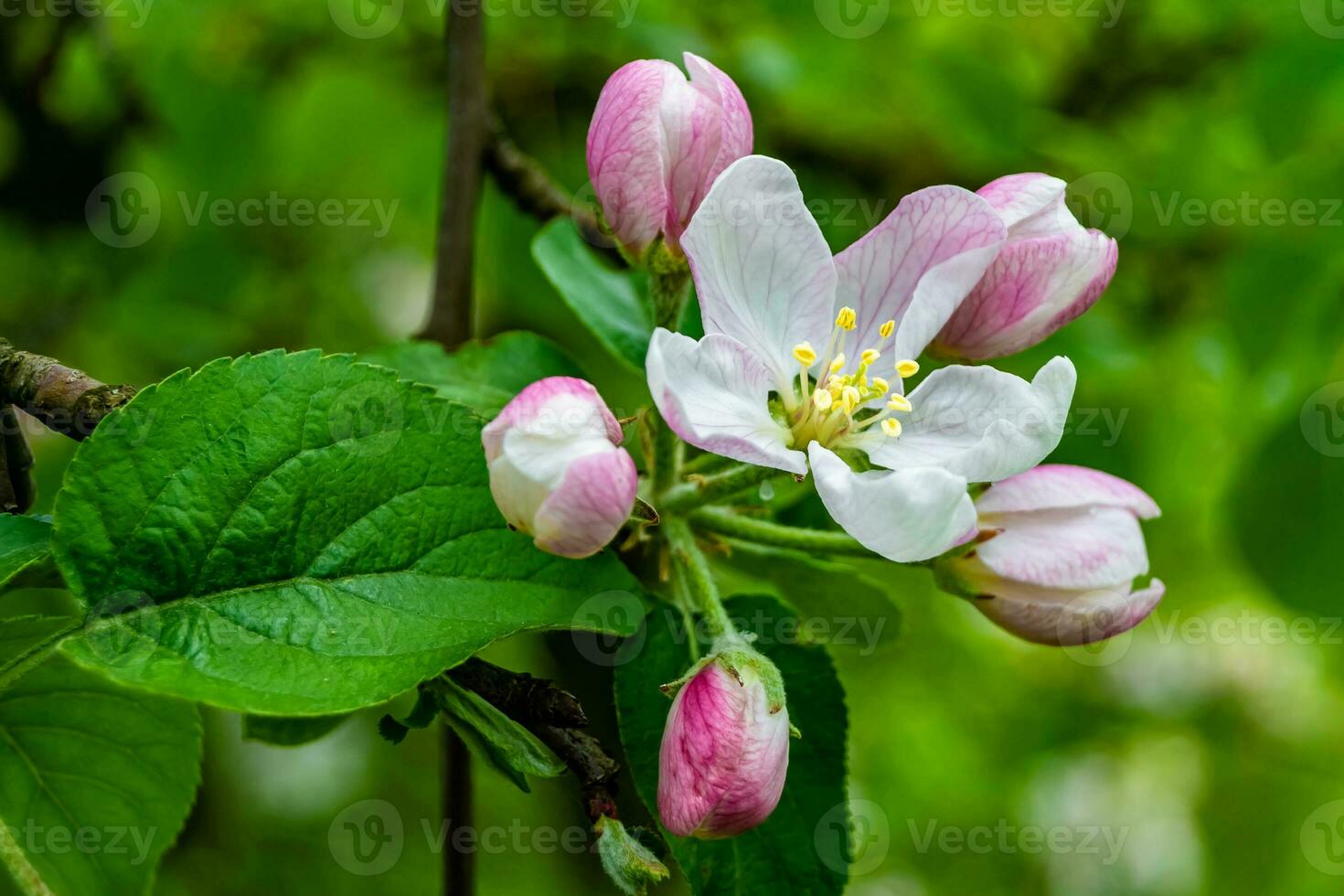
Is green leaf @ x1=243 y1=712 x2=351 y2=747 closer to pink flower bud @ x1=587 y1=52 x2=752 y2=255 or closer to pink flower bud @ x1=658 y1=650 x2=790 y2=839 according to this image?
pink flower bud @ x1=658 y1=650 x2=790 y2=839

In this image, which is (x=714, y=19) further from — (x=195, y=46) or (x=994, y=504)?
(x=994, y=504)

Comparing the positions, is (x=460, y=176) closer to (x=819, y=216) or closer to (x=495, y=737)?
(x=819, y=216)

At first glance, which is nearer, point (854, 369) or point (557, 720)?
point (557, 720)

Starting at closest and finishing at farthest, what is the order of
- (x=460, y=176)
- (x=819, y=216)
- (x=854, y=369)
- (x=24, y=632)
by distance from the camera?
(x=24, y=632)
(x=854, y=369)
(x=460, y=176)
(x=819, y=216)

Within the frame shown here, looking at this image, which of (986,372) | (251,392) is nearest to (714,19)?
(986,372)

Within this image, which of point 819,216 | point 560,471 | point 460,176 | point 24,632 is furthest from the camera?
point 819,216

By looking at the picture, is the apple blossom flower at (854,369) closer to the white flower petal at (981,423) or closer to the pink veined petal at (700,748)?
the white flower petal at (981,423)

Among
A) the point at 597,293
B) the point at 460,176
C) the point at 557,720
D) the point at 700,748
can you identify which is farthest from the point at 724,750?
the point at 460,176
